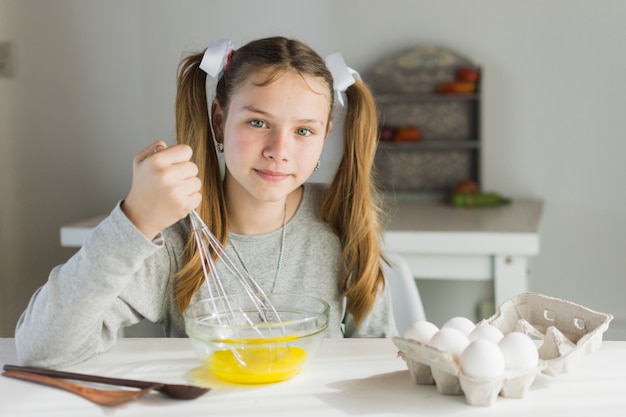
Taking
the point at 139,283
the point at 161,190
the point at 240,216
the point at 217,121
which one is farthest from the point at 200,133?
the point at 161,190

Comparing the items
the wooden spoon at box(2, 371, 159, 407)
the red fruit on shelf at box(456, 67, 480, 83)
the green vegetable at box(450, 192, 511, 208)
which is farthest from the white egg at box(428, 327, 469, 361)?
the red fruit on shelf at box(456, 67, 480, 83)

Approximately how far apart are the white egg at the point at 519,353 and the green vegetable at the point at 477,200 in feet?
6.03

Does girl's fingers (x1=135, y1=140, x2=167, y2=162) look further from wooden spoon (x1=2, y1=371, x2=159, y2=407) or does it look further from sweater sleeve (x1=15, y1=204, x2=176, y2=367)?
wooden spoon (x1=2, y1=371, x2=159, y2=407)

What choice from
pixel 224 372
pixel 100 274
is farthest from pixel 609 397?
pixel 100 274

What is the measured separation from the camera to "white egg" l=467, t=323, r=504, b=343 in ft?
2.53

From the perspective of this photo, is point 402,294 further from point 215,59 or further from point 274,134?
point 215,59

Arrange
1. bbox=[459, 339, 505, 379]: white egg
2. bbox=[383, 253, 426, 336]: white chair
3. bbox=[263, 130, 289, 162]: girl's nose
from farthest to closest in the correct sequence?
1. bbox=[383, 253, 426, 336]: white chair
2. bbox=[263, 130, 289, 162]: girl's nose
3. bbox=[459, 339, 505, 379]: white egg

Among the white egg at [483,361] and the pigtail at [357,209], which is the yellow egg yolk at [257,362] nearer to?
the white egg at [483,361]

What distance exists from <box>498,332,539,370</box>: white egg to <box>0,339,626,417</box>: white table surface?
4 cm

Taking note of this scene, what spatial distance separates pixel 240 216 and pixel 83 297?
39 centimetres

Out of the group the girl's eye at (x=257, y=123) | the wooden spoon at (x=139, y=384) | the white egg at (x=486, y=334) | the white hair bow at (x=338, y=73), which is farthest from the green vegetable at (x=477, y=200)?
the wooden spoon at (x=139, y=384)

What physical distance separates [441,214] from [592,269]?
0.68m

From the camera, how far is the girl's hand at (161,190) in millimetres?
840

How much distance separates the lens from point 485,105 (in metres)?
2.67
